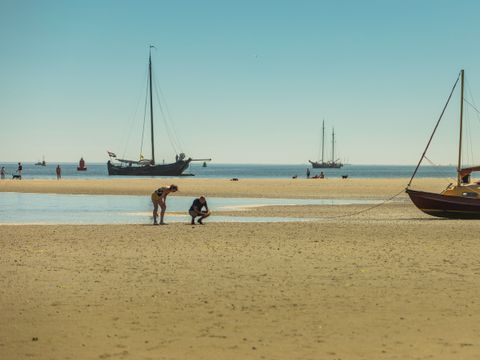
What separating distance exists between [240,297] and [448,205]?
57.0ft

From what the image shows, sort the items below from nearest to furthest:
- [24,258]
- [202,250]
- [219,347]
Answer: [219,347]
[24,258]
[202,250]

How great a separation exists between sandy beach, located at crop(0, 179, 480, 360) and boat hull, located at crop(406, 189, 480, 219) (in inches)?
296

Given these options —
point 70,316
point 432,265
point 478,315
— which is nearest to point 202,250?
point 432,265

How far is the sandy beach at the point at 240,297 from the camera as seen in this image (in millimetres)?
7320

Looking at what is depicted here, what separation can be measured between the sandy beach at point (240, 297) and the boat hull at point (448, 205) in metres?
7.51

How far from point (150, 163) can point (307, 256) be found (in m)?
88.2

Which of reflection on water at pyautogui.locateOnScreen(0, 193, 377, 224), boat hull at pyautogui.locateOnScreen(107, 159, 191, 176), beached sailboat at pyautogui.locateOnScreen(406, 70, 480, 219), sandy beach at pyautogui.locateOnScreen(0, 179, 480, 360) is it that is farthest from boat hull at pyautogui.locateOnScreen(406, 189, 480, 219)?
boat hull at pyautogui.locateOnScreen(107, 159, 191, 176)

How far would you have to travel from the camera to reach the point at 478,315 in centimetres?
864

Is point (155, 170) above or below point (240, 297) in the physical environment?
above

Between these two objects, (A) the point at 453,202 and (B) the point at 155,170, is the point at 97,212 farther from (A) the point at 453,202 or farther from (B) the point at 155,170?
(B) the point at 155,170

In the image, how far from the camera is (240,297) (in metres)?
9.75

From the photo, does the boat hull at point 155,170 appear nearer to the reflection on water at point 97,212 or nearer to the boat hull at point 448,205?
the reflection on water at point 97,212

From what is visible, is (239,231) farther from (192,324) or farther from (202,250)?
(192,324)

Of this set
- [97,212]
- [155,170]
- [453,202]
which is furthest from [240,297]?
[155,170]
